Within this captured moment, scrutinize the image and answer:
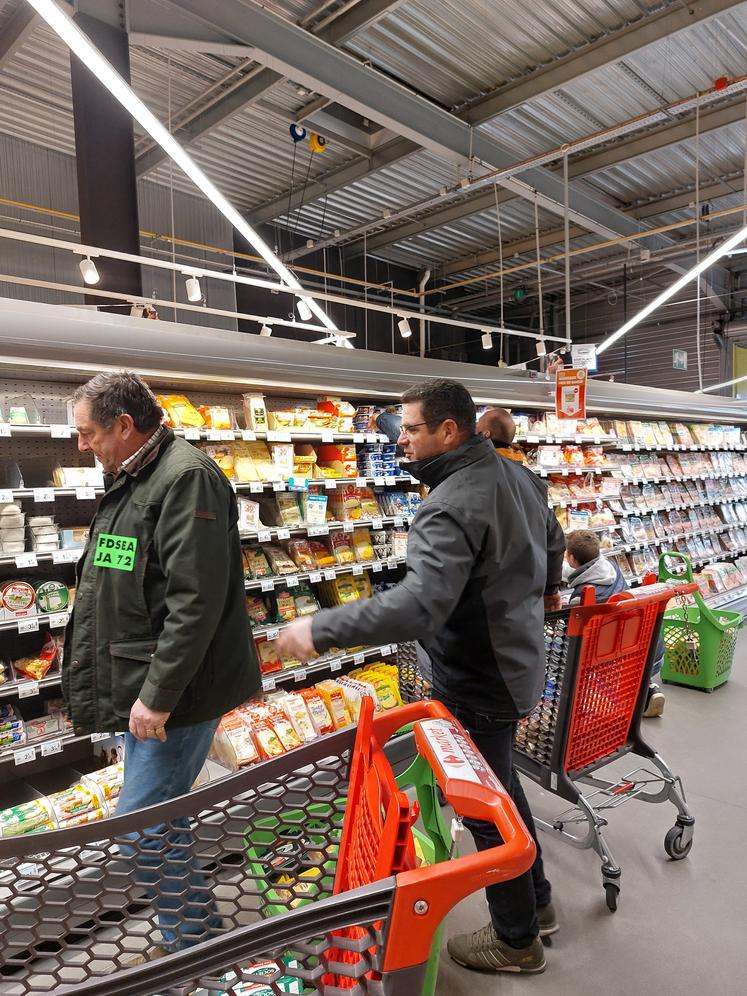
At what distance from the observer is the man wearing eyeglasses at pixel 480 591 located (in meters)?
1.79

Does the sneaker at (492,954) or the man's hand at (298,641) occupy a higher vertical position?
the man's hand at (298,641)

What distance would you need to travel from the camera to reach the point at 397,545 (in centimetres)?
446

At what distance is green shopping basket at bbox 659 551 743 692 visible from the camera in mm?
4914

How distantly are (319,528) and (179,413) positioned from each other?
107 centimetres

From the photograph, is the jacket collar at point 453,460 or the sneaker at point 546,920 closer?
the jacket collar at point 453,460

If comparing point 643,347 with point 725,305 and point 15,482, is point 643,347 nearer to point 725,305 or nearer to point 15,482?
point 725,305

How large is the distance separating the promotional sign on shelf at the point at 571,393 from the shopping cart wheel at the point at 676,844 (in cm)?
306

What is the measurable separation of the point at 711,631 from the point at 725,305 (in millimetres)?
9675

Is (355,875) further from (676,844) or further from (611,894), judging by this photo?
(676,844)

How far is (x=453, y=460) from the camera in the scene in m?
1.99

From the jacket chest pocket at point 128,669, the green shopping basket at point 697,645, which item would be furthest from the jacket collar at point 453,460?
the green shopping basket at point 697,645

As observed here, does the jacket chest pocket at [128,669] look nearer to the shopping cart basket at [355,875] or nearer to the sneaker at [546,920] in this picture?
the shopping cart basket at [355,875]

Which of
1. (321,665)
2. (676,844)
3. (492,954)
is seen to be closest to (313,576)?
(321,665)

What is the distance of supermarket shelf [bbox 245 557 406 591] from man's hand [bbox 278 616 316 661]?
210cm
